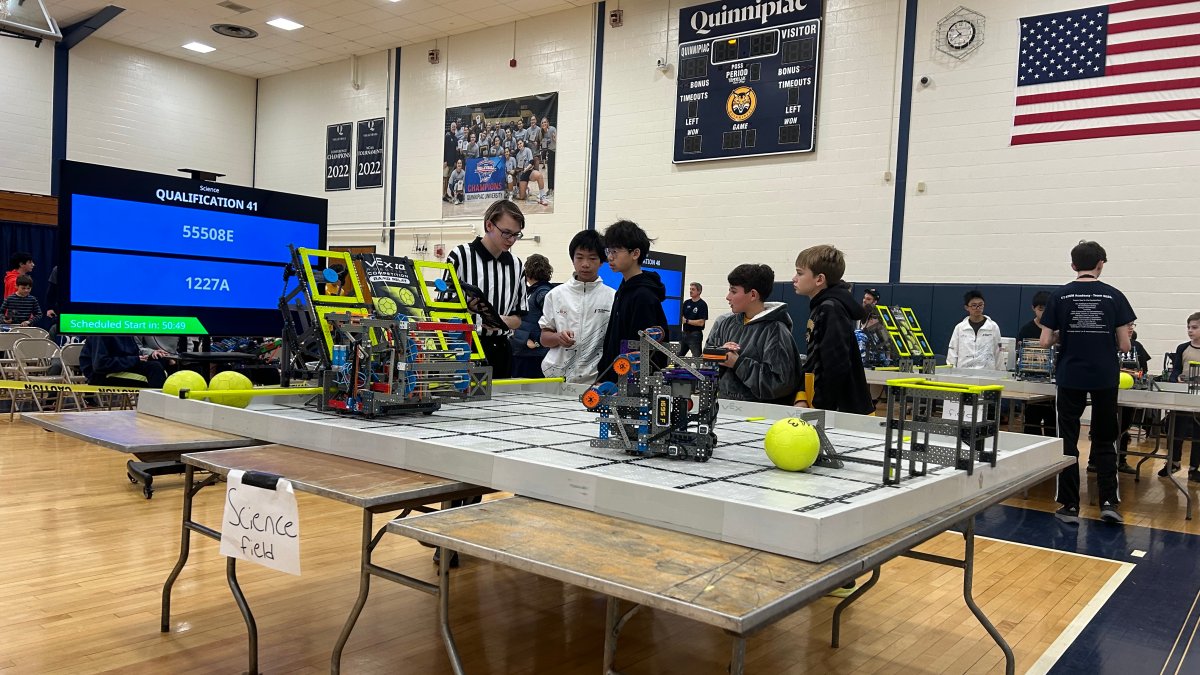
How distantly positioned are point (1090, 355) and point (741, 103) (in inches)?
258

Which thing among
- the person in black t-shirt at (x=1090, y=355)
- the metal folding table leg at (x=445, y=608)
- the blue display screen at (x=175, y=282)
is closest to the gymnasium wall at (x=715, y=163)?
the person in black t-shirt at (x=1090, y=355)

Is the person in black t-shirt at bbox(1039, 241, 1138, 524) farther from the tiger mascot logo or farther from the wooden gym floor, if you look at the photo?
the tiger mascot logo

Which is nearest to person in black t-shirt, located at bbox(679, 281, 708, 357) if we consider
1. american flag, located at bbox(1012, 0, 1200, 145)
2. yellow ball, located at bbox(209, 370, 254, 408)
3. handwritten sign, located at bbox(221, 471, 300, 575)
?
american flag, located at bbox(1012, 0, 1200, 145)

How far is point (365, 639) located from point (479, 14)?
11.0 meters

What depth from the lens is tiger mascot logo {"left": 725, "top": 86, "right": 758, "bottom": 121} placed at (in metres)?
10.2

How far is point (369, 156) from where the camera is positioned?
46.3 feet

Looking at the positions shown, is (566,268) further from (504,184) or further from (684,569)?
(684,569)

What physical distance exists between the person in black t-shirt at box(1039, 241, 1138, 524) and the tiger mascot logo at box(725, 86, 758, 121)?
606 cm

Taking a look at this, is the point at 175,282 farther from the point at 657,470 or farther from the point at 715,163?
the point at 715,163

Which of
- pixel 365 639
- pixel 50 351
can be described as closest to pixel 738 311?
pixel 365 639

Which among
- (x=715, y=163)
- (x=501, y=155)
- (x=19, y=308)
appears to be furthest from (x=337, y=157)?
(x=715, y=163)

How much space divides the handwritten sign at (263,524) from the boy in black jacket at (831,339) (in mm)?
2146

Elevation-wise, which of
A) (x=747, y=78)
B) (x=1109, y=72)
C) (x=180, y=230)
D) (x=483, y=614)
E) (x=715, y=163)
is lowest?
(x=483, y=614)

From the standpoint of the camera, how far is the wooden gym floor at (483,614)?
2.58 meters
